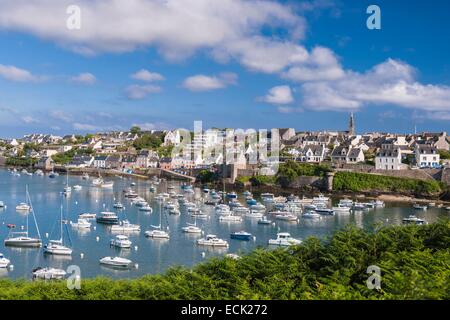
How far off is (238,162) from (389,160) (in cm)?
1176

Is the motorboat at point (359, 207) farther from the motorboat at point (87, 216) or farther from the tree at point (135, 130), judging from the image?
the tree at point (135, 130)

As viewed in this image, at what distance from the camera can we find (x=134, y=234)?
2012cm

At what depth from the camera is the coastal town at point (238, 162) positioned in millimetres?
36625

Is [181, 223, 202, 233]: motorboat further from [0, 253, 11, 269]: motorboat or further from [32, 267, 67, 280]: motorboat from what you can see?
[0, 253, 11, 269]: motorboat

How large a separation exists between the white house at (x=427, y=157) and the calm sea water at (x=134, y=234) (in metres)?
9.03

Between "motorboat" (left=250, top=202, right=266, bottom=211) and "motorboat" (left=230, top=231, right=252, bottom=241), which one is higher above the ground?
"motorboat" (left=250, top=202, right=266, bottom=211)

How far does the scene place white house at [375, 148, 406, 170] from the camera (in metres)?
35.5

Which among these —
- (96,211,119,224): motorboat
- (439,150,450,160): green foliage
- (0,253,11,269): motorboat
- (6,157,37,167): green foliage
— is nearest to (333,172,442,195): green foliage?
(439,150,450,160): green foliage

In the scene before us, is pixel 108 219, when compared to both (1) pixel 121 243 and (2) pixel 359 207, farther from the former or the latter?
(2) pixel 359 207

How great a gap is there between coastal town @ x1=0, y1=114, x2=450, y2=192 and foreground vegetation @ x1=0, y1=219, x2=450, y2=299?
25.1 meters

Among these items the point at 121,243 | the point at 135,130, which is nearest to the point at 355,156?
the point at 121,243

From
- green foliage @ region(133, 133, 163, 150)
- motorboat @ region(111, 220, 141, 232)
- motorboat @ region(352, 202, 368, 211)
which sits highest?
green foliage @ region(133, 133, 163, 150)

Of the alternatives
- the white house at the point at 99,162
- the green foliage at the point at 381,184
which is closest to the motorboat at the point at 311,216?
the green foliage at the point at 381,184

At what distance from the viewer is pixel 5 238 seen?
18.8 m
